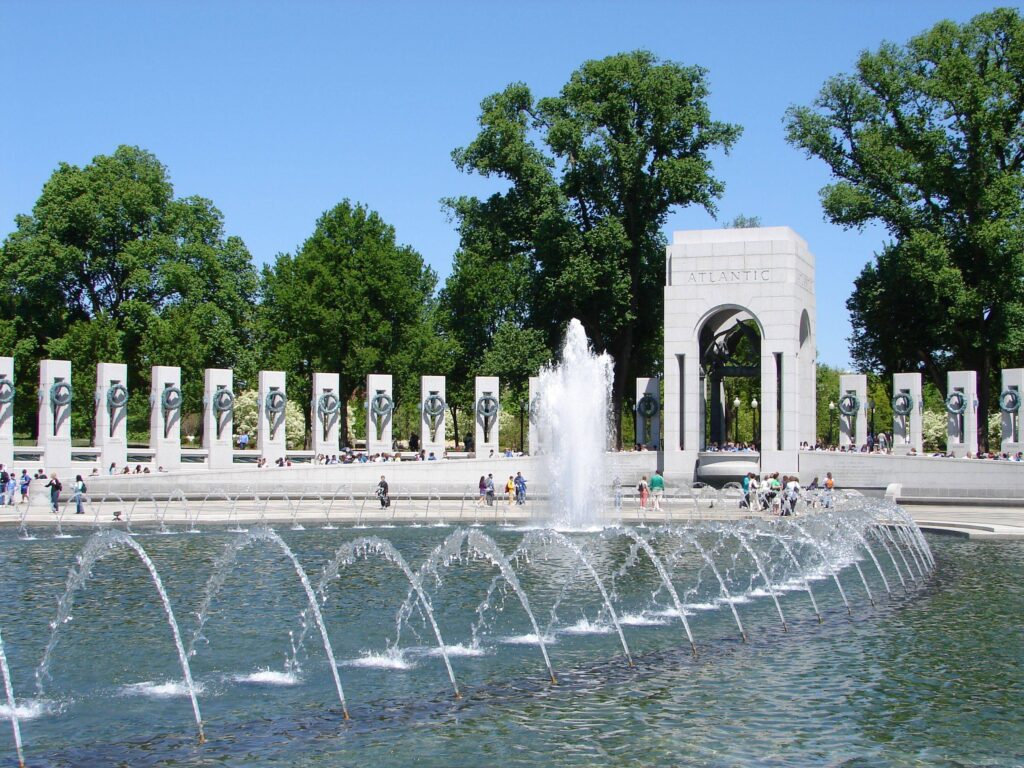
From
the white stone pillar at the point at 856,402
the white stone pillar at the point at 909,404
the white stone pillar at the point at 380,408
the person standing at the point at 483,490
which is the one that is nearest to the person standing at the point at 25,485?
the white stone pillar at the point at 380,408

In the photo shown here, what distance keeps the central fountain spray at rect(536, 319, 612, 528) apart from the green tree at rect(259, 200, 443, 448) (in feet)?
70.2

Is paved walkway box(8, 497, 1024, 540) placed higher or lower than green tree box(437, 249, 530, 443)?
lower

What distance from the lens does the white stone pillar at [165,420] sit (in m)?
40.4

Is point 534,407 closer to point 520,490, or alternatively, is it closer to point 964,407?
point 520,490

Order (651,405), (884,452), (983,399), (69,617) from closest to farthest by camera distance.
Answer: (69,617), (884,452), (651,405), (983,399)

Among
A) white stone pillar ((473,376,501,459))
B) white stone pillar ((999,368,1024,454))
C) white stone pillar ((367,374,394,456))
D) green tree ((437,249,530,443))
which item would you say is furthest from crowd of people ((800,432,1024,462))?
green tree ((437,249,530,443))

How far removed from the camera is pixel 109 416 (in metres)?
39.9

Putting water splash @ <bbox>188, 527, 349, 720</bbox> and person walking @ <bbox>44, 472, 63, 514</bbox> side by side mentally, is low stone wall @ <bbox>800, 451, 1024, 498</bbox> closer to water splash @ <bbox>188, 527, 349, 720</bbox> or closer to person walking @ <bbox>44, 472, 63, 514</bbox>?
person walking @ <bbox>44, 472, 63, 514</bbox>

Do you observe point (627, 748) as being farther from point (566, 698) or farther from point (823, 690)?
point (823, 690)

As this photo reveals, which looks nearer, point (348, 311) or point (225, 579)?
point (225, 579)

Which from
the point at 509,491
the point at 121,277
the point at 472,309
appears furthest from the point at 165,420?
the point at 472,309

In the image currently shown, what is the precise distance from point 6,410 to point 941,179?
36.1m

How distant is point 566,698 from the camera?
40.0 ft

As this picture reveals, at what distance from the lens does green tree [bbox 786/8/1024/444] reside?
47.3m
